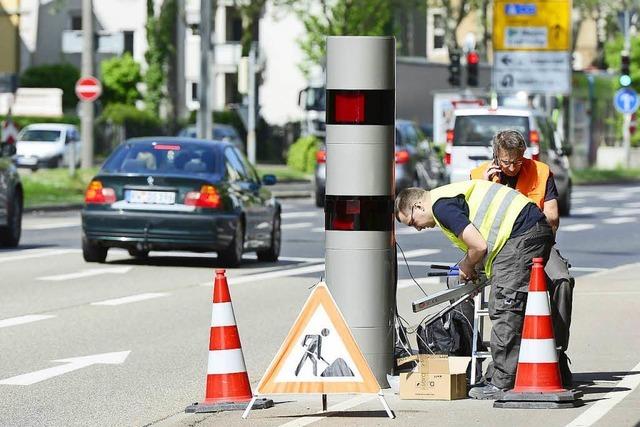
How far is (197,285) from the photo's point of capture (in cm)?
1767

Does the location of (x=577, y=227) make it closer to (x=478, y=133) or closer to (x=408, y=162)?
(x=478, y=133)

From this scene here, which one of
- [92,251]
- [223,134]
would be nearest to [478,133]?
[92,251]

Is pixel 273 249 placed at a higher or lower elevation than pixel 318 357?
lower

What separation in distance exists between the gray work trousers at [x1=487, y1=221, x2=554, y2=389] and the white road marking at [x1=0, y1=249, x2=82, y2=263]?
11.8 meters

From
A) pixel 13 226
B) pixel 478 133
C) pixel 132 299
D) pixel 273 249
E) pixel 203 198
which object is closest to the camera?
pixel 132 299

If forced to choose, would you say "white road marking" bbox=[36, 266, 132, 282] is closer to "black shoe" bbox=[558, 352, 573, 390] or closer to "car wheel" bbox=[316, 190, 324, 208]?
"black shoe" bbox=[558, 352, 573, 390]

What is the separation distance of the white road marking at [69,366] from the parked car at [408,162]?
884 inches

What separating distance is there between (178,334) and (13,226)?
1006 cm

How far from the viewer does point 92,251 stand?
2014 cm

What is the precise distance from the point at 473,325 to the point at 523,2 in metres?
41.5

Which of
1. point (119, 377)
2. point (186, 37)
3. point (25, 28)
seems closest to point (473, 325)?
point (119, 377)

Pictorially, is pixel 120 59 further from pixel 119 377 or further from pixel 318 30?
pixel 119 377

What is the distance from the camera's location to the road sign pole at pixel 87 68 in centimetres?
3841

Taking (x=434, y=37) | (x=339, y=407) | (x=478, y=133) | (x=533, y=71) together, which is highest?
(x=434, y=37)
